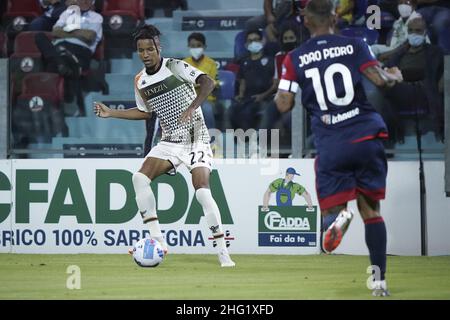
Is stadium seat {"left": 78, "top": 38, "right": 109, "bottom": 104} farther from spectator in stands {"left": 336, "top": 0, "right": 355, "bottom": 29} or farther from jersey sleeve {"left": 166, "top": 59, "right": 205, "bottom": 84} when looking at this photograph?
spectator in stands {"left": 336, "top": 0, "right": 355, "bottom": 29}

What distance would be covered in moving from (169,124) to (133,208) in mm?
2353

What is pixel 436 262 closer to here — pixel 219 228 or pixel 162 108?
pixel 219 228

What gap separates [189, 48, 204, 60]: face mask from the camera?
610 inches

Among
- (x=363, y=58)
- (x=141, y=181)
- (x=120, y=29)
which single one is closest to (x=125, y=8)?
(x=120, y=29)

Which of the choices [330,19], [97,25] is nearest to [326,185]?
→ [330,19]

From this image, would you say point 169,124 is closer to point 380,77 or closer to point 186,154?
point 186,154

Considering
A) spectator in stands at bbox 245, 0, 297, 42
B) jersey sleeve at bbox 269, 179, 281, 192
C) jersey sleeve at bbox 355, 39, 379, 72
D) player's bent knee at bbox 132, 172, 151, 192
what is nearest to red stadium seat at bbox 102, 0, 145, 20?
spectator in stands at bbox 245, 0, 297, 42

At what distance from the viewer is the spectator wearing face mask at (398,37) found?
14336 millimetres

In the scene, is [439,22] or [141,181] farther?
[439,22]

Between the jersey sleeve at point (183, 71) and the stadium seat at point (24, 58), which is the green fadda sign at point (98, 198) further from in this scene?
the jersey sleeve at point (183, 71)

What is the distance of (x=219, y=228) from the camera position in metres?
A: 12.1

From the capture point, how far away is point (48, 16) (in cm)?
1650

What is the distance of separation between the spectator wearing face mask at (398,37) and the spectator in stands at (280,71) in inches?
41.8

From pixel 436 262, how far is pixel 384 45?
3075 mm
